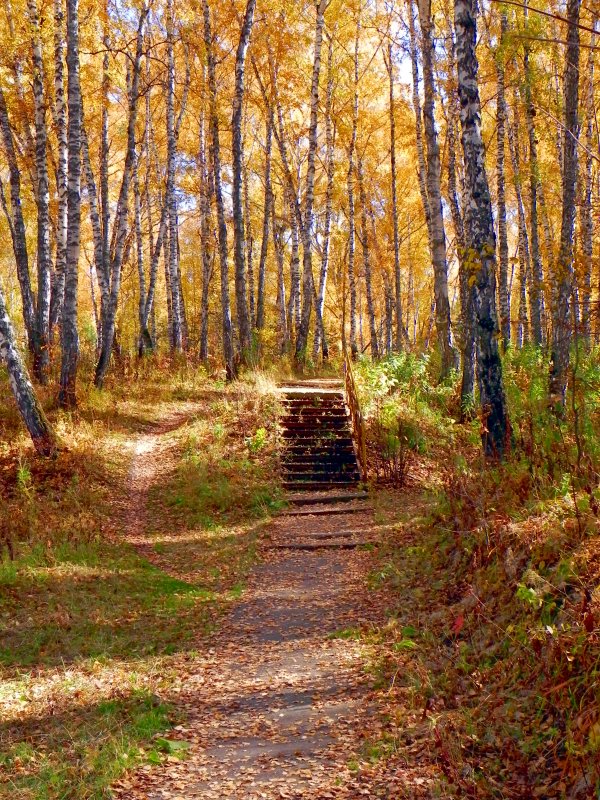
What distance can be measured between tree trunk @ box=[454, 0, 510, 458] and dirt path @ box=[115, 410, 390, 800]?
2.83 meters

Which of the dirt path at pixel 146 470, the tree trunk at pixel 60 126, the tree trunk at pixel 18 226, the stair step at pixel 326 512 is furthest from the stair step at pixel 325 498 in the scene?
the tree trunk at pixel 18 226

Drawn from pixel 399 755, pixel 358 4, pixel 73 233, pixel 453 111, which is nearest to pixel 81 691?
pixel 399 755

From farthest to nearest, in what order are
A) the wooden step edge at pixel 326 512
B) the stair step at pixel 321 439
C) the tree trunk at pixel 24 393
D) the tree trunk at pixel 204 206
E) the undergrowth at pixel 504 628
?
the tree trunk at pixel 204 206
the stair step at pixel 321 439
the wooden step edge at pixel 326 512
the tree trunk at pixel 24 393
the undergrowth at pixel 504 628

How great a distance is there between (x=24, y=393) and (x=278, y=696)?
6.61 m

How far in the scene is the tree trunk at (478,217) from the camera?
8.45 meters

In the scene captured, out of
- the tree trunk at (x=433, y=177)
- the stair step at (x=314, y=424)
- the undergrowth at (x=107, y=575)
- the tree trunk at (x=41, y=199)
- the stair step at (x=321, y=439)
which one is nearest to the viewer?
the undergrowth at (x=107, y=575)

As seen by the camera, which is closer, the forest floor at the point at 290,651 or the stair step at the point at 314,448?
the forest floor at the point at 290,651

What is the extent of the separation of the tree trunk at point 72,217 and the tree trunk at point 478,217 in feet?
21.2

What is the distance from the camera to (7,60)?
1568cm

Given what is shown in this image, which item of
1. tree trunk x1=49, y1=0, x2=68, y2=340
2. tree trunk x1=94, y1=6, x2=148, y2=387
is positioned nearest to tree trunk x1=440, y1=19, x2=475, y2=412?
tree trunk x1=94, y1=6, x2=148, y2=387

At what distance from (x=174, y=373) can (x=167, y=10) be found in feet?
32.3

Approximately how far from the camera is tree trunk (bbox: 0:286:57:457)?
30.0 feet

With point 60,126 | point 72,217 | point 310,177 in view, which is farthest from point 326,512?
point 310,177

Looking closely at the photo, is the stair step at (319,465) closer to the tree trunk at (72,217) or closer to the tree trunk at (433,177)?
the tree trunk at (433,177)
